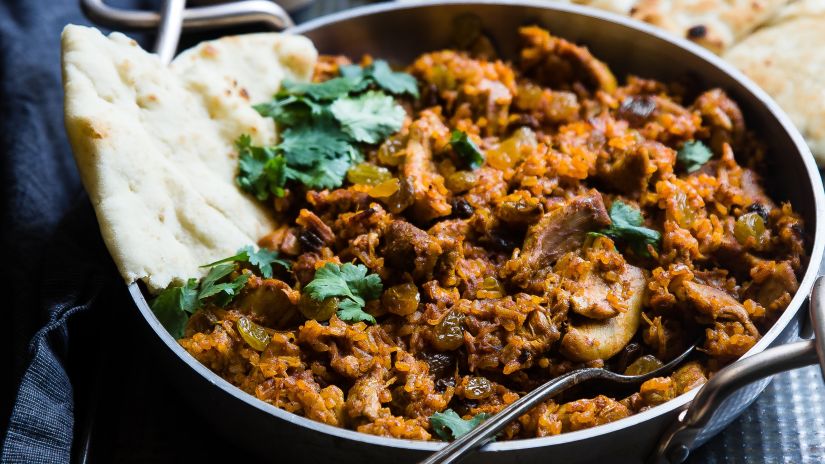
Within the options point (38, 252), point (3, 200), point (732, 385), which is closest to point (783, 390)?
point (732, 385)

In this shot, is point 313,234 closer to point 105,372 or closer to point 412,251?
point 412,251

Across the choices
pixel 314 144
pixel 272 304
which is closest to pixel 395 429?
pixel 272 304

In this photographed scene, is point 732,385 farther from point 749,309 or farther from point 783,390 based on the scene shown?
point 783,390

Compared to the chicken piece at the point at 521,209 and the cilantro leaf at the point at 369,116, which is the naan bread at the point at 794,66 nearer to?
the chicken piece at the point at 521,209

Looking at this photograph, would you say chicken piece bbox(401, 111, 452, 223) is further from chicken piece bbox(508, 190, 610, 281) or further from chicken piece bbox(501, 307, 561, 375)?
chicken piece bbox(501, 307, 561, 375)

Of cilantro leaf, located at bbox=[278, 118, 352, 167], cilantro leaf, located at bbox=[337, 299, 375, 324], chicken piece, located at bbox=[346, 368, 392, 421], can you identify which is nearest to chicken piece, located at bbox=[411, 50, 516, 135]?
cilantro leaf, located at bbox=[278, 118, 352, 167]

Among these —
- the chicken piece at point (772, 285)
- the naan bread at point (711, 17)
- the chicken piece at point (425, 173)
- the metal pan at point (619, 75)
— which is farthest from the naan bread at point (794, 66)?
the chicken piece at point (425, 173)

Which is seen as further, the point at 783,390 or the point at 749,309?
the point at 783,390
